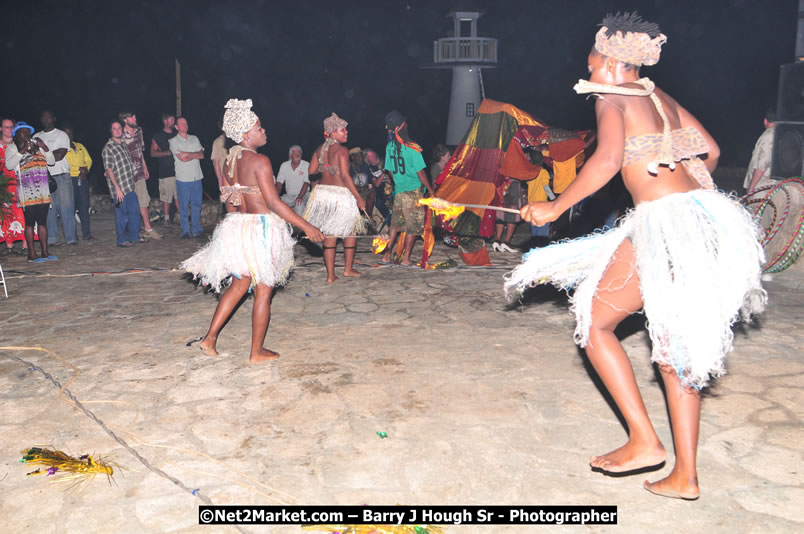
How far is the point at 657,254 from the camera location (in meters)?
2.83

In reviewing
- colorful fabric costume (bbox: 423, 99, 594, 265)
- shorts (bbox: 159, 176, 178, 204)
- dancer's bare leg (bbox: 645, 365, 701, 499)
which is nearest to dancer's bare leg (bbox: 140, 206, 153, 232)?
shorts (bbox: 159, 176, 178, 204)

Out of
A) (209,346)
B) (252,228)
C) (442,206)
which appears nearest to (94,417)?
(209,346)

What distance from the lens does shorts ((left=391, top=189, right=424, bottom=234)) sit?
310 inches

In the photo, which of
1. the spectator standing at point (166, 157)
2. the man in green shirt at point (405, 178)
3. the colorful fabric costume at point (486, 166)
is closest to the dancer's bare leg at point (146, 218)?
the spectator standing at point (166, 157)

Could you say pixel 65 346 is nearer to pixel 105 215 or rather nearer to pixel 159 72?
pixel 105 215

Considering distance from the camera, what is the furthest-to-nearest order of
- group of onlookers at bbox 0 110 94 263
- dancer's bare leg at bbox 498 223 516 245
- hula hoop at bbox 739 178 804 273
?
dancer's bare leg at bbox 498 223 516 245 < group of onlookers at bbox 0 110 94 263 < hula hoop at bbox 739 178 804 273

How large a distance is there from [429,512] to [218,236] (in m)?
2.65

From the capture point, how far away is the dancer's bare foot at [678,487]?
2.86 metres

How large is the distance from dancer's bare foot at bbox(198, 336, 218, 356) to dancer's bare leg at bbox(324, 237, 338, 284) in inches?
93.3

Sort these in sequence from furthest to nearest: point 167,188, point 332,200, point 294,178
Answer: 1. point 167,188
2. point 294,178
3. point 332,200

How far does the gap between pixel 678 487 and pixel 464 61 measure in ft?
99.6

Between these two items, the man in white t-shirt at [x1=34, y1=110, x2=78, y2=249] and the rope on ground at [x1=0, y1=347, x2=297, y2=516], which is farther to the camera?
the man in white t-shirt at [x1=34, y1=110, x2=78, y2=249]

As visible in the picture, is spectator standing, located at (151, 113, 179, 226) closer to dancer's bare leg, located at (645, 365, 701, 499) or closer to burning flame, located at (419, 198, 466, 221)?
burning flame, located at (419, 198, 466, 221)

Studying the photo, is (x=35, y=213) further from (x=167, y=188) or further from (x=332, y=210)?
(x=332, y=210)
